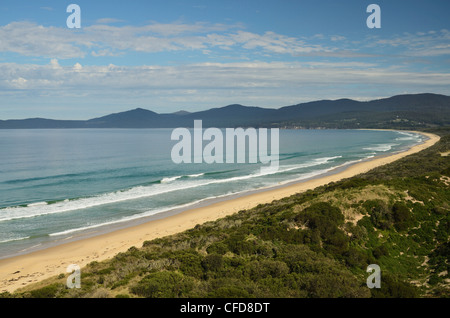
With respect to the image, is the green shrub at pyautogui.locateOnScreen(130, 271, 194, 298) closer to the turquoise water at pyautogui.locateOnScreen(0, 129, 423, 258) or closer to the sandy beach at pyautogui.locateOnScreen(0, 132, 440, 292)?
the sandy beach at pyautogui.locateOnScreen(0, 132, 440, 292)

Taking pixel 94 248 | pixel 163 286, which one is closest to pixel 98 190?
pixel 94 248

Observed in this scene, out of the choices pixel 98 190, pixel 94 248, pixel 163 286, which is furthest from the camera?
pixel 98 190

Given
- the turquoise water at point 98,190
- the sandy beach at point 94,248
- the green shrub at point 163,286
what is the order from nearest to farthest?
1. the green shrub at point 163,286
2. the sandy beach at point 94,248
3. the turquoise water at point 98,190

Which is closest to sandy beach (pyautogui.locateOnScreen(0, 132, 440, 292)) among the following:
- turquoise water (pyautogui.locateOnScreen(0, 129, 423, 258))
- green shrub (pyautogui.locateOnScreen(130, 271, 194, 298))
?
turquoise water (pyautogui.locateOnScreen(0, 129, 423, 258))

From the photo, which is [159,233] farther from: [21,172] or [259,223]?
[21,172]

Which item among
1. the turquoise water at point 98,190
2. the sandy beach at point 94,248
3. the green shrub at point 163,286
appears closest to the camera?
the green shrub at point 163,286

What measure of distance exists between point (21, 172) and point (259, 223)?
1684 inches

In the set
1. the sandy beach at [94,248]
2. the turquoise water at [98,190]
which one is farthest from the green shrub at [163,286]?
the turquoise water at [98,190]

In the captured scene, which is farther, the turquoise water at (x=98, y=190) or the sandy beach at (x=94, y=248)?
the turquoise water at (x=98, y=190)

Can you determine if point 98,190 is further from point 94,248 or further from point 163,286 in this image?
point 163,286

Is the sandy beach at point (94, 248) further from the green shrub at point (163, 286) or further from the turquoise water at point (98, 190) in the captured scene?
the green shrub at point (163, 286)
